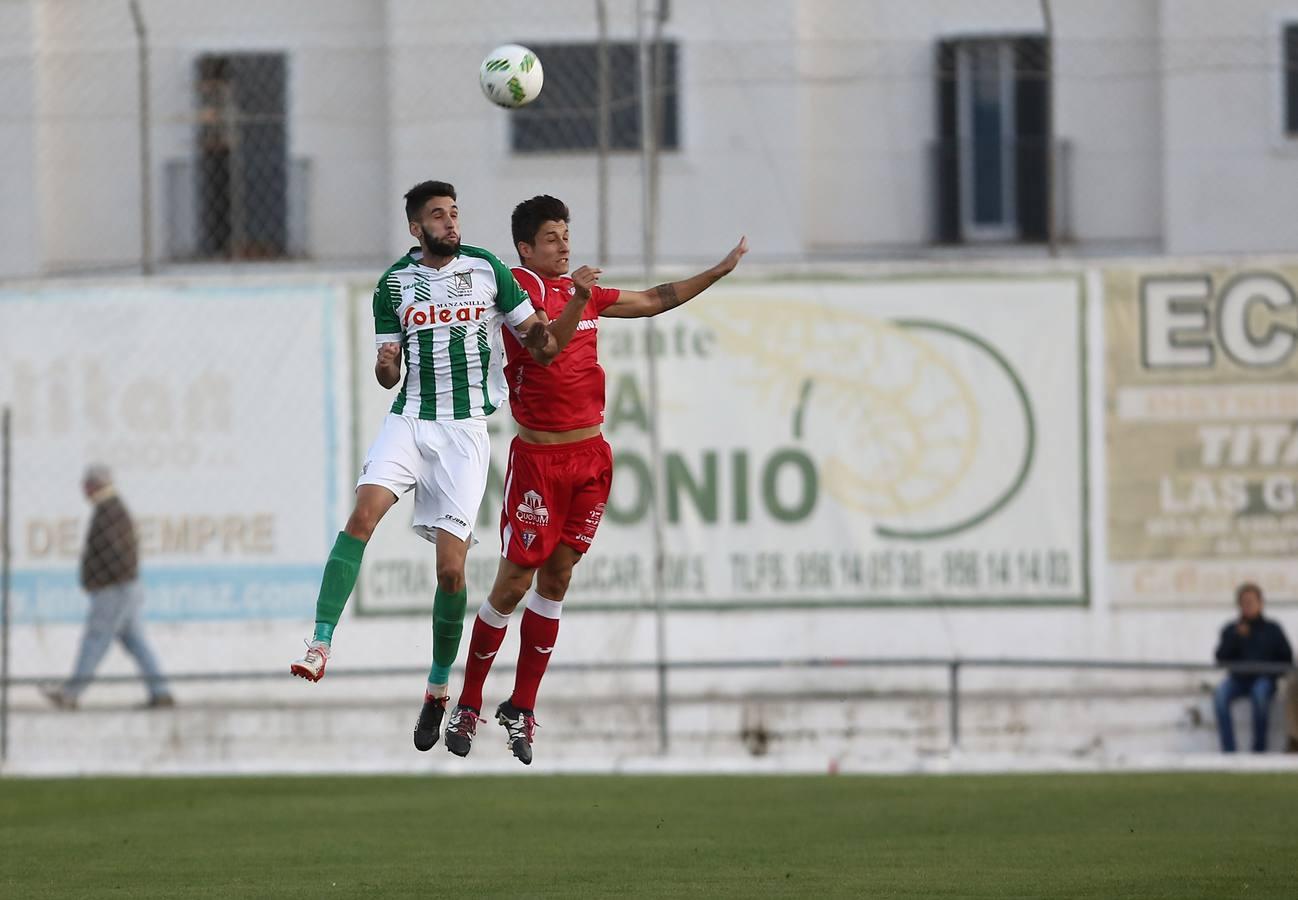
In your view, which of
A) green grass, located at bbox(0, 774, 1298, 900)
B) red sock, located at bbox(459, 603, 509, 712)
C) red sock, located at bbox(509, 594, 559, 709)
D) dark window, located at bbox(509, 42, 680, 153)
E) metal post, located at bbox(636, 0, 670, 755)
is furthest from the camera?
dark window, located at bbox(509, 42, 680, 153)

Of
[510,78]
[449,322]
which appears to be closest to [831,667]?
[449,322]

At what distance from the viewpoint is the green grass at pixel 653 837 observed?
9578mm

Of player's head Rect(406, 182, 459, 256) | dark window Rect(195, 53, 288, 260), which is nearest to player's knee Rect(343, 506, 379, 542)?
player's head Rect(406, 182, 459, 256)

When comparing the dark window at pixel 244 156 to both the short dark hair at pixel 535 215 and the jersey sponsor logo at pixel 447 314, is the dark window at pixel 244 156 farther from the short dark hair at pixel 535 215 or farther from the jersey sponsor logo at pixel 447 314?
the jersey sponsor logo at pixel 447 314

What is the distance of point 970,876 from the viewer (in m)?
9.76

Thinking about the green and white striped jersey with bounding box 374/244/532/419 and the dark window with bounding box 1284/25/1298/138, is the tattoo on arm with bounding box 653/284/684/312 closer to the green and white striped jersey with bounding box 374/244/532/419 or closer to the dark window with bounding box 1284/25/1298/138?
the green and white striped jersey with bounding box 374/244/532/419

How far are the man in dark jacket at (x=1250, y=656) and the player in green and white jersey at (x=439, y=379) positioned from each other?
8004mm

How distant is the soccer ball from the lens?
10.2m

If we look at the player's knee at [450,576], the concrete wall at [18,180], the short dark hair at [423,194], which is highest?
the concrete wall at [18,180]

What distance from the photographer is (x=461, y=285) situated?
9.98 meters

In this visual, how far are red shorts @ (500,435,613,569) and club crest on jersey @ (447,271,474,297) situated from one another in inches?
32.9

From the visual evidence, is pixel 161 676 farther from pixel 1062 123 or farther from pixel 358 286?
pixel 1062 123

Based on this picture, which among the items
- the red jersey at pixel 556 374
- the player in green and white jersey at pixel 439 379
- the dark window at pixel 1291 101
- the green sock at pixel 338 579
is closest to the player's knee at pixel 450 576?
the player in green and white jersey at pixel 439 379

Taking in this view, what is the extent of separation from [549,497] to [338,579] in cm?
114
